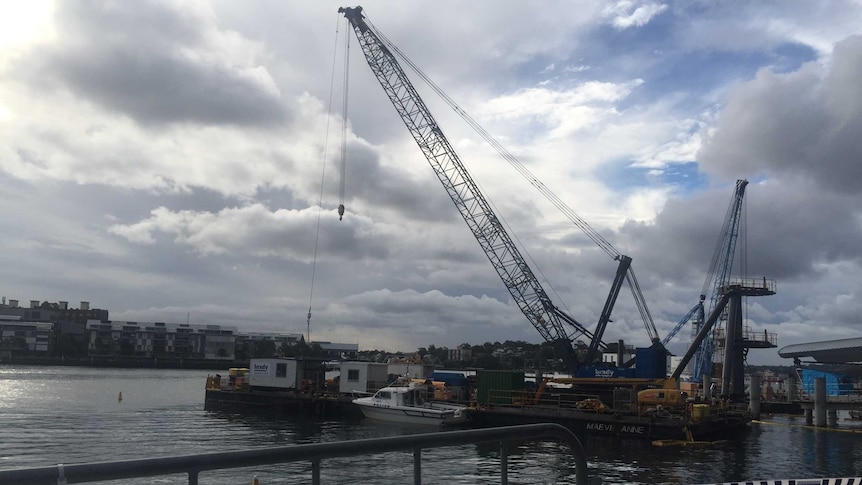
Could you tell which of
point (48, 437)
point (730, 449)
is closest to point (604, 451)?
point (730, 449)

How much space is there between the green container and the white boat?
2250 millimetres

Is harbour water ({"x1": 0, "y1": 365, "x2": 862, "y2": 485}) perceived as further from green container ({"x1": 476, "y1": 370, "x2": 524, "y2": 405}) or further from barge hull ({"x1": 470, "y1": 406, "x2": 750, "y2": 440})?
green container ({"x1": 476, "y1": 370, "x2": 524, "y2": 405})

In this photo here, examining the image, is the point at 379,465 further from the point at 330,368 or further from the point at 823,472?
the point at 330,368

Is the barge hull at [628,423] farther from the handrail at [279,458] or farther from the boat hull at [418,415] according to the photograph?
the handrail at [279,458]

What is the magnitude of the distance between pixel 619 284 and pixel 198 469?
84.3 metres

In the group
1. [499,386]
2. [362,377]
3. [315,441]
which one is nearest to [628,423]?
[499,386]

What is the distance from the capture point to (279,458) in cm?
480

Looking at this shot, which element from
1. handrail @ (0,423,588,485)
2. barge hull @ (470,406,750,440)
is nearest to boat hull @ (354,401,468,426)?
barge hull @ (470,406,750,440)

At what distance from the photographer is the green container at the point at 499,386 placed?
57.3 meters

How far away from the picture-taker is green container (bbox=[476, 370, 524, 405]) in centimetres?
5731

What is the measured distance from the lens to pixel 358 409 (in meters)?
62.1

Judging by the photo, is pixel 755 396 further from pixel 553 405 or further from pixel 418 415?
pixel 418 415

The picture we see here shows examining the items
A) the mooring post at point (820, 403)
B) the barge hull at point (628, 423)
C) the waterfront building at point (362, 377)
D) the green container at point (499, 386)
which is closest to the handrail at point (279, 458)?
the barge hull at point (628, 423)

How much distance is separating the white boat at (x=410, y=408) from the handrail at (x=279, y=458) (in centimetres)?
4831
